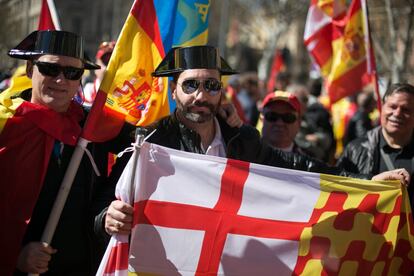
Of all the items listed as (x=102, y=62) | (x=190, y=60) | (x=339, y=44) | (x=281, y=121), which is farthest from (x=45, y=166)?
(x=339, y=44)

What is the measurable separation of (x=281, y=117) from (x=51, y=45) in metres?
2.51

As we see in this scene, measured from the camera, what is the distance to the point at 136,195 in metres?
3.46

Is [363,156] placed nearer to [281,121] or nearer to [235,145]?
[281,121]

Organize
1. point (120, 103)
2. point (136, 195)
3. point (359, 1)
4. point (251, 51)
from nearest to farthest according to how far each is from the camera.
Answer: point (136, 195) < point (120, 103) < point (359, 1) < point (251, 51)

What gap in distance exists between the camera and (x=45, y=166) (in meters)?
3.58

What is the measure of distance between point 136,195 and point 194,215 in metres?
0.35

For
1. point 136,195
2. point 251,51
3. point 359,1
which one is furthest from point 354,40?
point 251,51

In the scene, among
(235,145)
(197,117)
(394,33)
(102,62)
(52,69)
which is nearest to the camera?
(52,69)

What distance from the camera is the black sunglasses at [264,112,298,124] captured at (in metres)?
5.74

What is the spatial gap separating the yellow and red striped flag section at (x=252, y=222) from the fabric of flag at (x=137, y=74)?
0.47 metres

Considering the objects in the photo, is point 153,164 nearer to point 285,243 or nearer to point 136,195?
point 136,195

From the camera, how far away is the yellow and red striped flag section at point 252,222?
353cm

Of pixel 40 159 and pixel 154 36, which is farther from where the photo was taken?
pixel 154 36

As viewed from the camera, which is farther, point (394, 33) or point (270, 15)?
point (270, 15)
